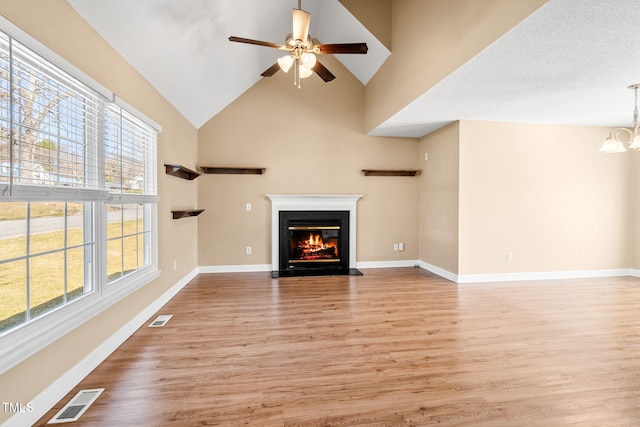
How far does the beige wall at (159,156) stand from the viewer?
141cm

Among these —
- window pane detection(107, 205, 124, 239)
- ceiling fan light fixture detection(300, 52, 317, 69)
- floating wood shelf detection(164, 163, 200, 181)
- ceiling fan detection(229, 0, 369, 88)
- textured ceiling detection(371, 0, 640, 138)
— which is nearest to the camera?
textured ceiling detection(371, 0, 640, 138)

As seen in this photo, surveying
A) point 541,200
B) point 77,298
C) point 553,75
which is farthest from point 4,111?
point 541,200

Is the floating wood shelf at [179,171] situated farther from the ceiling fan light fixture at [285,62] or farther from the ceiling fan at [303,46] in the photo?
the ceiling fan light fixture at [285,62]

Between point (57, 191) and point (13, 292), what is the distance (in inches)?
22.3

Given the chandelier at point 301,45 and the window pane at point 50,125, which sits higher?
the chandelier at point 301,45

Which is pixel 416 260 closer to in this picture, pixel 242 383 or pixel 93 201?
pixel 242 383

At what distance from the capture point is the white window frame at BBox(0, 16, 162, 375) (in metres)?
1.30

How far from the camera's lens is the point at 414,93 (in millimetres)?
3152

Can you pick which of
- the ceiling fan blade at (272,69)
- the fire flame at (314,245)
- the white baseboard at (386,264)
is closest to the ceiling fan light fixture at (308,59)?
the ceiling fan blade at (272,69)

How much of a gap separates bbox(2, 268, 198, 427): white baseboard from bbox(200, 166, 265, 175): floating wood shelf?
226 centimetres

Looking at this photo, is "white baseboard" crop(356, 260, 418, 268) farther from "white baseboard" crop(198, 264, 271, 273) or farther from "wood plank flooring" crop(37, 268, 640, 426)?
"white baseboard" crop(198, 264, 271, 273)

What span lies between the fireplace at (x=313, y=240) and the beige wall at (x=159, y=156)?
1572 millimetres

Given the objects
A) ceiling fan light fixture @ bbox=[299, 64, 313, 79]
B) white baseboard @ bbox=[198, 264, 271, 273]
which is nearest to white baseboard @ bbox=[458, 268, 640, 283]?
white baseboard @ bbox=[198, 264, 271, 273]

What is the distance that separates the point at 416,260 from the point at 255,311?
324 centimetres
